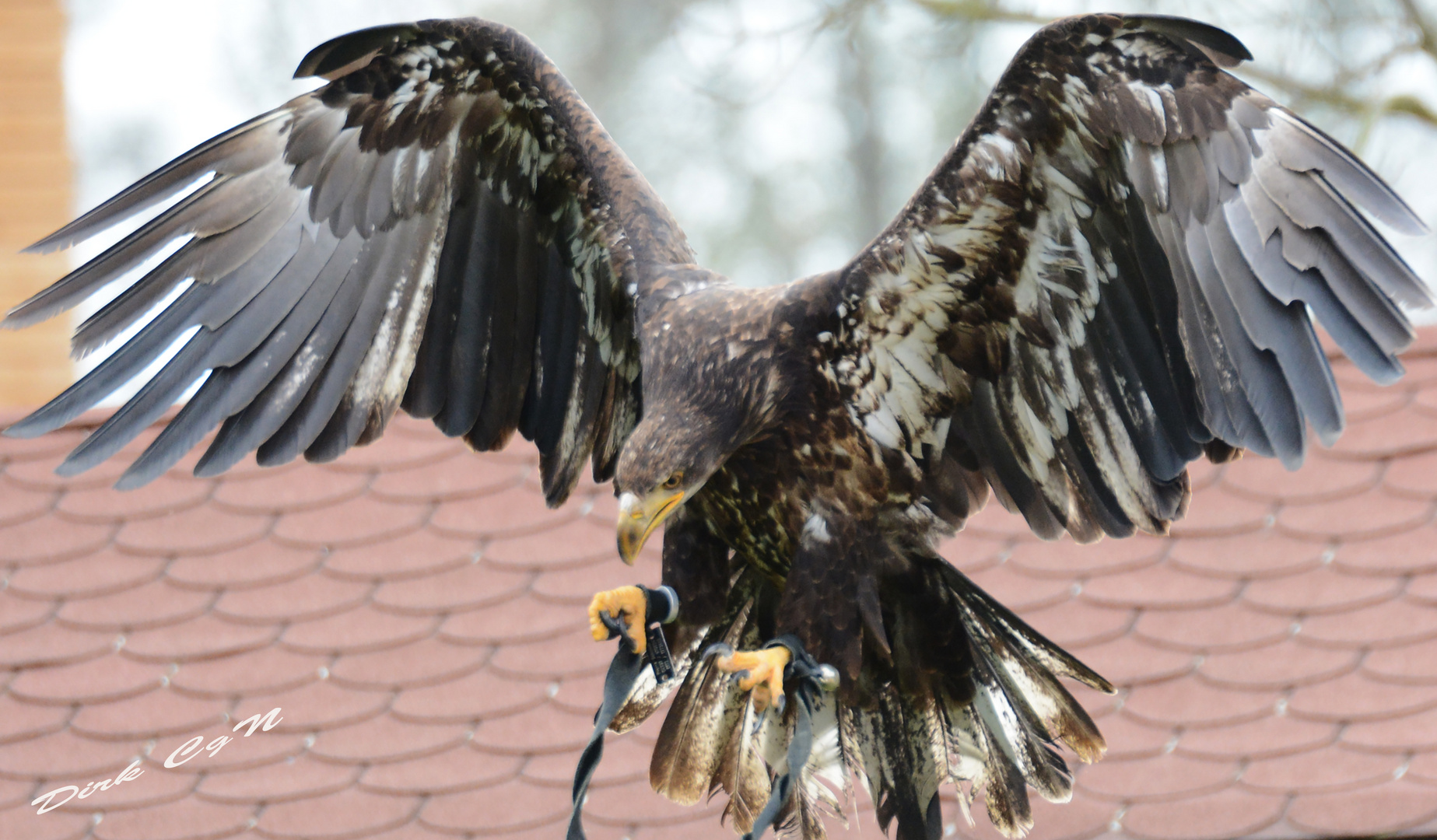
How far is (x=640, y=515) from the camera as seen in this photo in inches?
84.0

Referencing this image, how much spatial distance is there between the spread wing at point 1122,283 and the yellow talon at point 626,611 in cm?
50

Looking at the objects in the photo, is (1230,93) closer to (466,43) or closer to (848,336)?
(848,336)

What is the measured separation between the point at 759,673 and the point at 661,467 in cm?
36

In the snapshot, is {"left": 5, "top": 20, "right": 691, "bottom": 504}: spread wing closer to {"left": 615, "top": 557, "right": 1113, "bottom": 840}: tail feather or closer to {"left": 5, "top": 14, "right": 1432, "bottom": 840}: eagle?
{"left": 5, "top": 14, "right": 1432, "bottom": 840}: eagle

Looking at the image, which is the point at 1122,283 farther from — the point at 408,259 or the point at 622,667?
the point at 408,259

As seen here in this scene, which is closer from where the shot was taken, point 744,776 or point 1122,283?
point 1122,283

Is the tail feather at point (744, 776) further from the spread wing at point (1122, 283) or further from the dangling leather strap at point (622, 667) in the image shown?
the spread wing at point (1122, 283)

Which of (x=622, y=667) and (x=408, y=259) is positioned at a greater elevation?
(x=408, y=259)

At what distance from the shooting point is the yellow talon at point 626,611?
230cm

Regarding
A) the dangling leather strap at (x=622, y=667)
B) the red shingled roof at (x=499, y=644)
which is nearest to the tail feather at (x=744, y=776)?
the dangling leather strap at (x=622, y=667)

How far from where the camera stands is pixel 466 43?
2.69 m

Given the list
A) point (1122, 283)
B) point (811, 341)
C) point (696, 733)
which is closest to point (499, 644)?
point (696, 733)

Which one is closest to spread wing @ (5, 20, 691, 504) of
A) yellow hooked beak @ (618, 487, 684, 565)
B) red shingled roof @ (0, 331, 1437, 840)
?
yellow hooked beak @ (618, 487, 684, 565)

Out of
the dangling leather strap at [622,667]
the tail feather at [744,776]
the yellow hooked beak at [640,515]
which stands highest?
the yellow hooked beak at [640,515]
